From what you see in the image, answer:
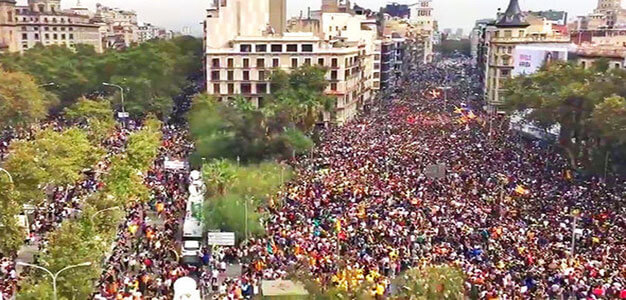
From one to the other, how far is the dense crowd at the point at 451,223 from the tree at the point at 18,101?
21.7m

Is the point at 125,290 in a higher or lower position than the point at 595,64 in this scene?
lower

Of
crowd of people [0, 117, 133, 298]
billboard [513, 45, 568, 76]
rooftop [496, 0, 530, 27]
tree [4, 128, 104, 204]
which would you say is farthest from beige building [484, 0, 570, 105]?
tree [4, 128, 104, 204]

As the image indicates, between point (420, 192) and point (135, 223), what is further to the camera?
point (420, 192)

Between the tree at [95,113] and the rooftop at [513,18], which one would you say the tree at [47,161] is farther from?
the rooftop at [513,18]

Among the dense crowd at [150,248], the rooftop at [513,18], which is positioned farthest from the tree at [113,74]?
the rooftop at [513,18]

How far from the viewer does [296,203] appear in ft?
123

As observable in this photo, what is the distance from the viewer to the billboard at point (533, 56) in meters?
71.2

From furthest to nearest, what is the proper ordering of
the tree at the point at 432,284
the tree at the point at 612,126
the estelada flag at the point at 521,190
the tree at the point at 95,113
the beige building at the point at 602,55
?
the beige building at the point at 602,55, the tree at the point at 95,113, the tree at the point at 612,126, the estelada flag at the point at 521,190, the tree at the point at 432,284

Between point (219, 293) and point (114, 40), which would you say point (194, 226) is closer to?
point (219, 293)

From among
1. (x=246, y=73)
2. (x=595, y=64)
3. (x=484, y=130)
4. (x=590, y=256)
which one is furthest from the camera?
(x=246, y=73)

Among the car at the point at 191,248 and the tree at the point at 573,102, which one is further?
the tree at the point at 573,102

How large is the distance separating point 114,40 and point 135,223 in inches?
5877

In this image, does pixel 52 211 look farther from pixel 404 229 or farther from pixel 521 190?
pixel 521 190

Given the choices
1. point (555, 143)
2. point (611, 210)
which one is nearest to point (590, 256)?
point (611, 210)
